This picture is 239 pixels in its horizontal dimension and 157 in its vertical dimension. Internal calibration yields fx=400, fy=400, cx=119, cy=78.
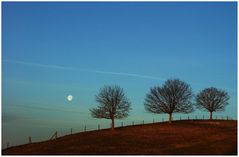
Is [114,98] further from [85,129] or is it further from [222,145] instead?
[222,145]

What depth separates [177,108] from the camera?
94.6 metres

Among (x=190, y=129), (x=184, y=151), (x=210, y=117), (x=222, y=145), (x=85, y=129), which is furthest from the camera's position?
(x=210, y=117)

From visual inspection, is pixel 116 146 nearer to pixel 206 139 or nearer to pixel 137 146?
pixel 137 146

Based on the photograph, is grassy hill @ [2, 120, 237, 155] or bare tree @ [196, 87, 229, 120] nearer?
grassy hill @ [2, 120, 237, 155]

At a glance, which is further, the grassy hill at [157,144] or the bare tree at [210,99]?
the bare tree at [210,99]

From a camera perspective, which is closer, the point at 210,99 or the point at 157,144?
the point at 157,144

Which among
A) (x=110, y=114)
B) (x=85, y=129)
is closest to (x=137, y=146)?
(x=110, y=114)

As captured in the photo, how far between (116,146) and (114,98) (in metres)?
32.3

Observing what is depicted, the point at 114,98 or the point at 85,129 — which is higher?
the point at 114,98

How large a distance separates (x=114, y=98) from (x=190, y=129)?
2073cm

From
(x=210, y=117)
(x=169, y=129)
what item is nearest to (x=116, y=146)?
(x=169, y=129)

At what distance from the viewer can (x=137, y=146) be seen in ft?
191

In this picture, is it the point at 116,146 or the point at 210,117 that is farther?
the point at 210,117

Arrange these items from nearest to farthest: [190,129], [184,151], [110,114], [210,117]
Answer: [184,151] → [190,129] → [110,114] → [210,117]
